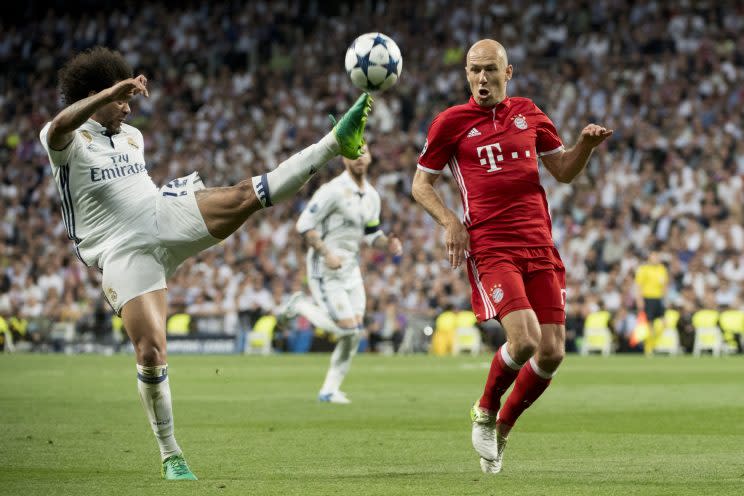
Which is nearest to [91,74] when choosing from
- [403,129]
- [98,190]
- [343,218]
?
[98,190]

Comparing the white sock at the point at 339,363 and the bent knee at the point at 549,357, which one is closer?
the bent knee at the point at 549,357

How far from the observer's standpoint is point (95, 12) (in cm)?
4241

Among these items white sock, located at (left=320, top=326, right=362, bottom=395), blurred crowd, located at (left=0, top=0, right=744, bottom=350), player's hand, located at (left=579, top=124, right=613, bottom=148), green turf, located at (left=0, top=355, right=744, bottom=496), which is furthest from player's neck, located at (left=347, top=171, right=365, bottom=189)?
blurred crowd, located at (left=0, top=0, right=744, bottom=350)

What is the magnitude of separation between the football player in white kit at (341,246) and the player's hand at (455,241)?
264 inches

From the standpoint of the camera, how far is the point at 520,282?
8258mm

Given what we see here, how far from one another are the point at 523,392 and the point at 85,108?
3.43 m

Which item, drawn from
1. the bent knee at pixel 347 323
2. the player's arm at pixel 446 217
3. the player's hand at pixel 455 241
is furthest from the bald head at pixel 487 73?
the bent knee at pixel 347 323

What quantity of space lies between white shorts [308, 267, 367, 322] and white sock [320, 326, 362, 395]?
33 cm

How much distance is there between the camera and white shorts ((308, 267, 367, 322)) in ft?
50.7

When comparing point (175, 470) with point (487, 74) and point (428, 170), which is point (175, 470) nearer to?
point (428, 170)

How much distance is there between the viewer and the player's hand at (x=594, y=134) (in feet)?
27.4

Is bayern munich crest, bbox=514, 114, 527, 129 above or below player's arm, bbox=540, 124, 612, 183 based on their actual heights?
above

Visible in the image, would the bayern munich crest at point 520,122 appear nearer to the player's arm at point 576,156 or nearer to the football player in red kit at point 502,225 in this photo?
the football player in red kit at point 502,225

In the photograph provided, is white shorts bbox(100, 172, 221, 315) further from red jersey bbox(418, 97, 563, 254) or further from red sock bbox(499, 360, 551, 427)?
red sock bbox(499, 360, 551, 427)
